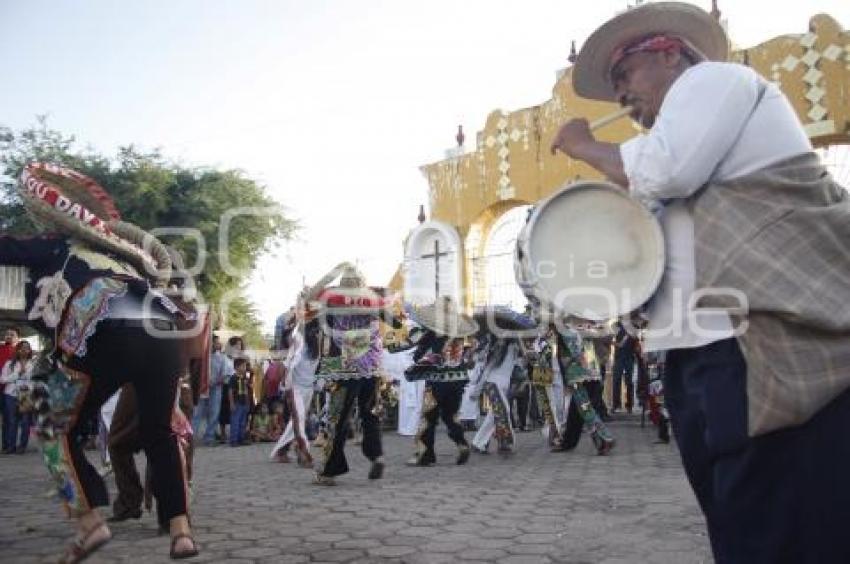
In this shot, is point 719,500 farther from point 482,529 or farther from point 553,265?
point 482,529

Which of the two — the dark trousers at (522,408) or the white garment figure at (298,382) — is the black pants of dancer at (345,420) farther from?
the dark trousers at (522,408)

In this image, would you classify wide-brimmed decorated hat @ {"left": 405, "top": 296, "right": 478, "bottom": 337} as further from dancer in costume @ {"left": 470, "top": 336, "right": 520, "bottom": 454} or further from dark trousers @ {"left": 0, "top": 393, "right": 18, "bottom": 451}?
dark trousers @ {"left": 0, "top": 393, "right": 18, "bottom": 451}

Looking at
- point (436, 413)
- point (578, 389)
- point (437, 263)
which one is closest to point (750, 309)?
point (436, 413)

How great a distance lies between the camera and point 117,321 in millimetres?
3576

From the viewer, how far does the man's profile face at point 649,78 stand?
6.68 feet

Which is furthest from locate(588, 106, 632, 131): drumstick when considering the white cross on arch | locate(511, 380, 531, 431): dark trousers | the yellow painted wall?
the white cross on arch

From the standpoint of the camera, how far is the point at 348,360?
668cm

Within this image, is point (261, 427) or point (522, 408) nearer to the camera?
point (261, 427)

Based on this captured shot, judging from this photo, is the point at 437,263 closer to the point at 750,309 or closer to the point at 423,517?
the point at 423,517

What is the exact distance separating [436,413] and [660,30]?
651 cm

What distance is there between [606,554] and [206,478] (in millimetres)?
4722

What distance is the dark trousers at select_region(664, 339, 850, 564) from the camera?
1.57 metres

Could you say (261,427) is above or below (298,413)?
below

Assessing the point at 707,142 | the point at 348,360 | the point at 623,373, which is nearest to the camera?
the point at 707,142
